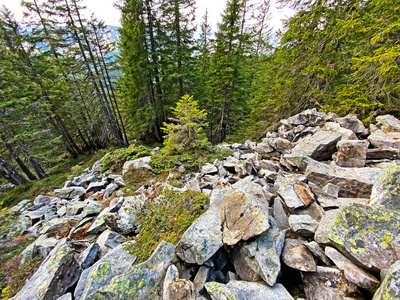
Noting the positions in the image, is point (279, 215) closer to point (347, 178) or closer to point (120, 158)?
point (347, 178)

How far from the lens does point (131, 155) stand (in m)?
9.89

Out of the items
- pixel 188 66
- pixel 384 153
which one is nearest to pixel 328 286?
pixel 384 153

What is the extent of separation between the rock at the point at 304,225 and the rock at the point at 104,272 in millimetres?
3182

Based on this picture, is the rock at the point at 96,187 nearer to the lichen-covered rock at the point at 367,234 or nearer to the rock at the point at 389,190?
the lichen-covered rock at the point at 367,234

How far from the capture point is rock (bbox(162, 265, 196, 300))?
2.15 meters

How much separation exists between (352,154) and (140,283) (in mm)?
5978

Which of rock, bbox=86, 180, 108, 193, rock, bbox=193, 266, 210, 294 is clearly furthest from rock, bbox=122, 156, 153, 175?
rock, bbox=193, 266, 210, 294

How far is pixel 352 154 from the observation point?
13.9ft

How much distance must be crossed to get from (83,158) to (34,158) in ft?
14.3

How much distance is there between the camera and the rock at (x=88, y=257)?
3.41 m

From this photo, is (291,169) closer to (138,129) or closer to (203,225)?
(203,225)

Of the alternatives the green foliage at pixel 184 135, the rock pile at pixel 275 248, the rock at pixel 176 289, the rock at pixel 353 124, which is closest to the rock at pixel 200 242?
the rock pile at pixel 275 248

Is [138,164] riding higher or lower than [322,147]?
lower

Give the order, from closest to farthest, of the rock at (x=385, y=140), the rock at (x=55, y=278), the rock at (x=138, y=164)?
the rock at (x=55, y=278), the rock at (x=385, y=140), the rock at (x=138, y=164)
